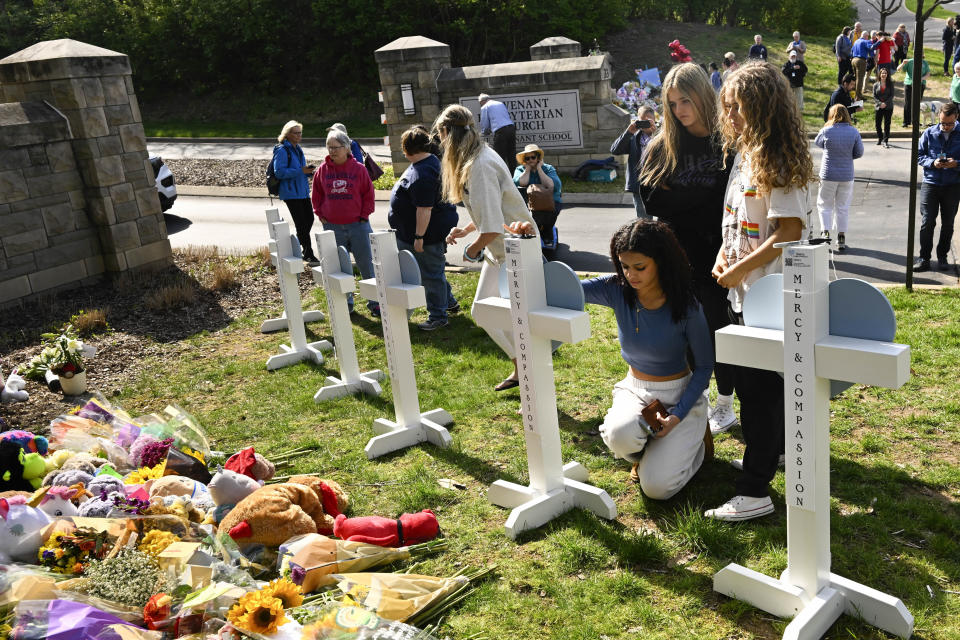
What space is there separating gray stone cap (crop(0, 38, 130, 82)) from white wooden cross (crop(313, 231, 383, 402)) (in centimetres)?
512

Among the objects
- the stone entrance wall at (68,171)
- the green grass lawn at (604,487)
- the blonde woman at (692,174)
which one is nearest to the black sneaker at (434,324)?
the green grass lawn at (604,487)

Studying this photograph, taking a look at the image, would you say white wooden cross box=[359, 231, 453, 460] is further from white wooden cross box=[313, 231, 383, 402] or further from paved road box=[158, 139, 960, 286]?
paved road box=[158, 139, 960, 286]

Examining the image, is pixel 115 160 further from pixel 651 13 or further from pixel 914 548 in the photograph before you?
pixel 651 13

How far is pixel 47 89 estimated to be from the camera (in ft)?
30.8

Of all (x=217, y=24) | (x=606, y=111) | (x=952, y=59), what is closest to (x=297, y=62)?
(x=217, y=24)

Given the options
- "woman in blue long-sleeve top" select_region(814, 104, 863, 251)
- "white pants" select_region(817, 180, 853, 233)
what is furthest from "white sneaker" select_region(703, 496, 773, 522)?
"white pants" select_region(817, 180, 853, 233)

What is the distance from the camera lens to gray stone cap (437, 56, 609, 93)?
14.6m

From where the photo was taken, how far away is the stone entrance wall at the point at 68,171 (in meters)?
8.91

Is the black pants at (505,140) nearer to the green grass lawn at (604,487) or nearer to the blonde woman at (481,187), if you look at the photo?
the green grass lawn at (604,487)

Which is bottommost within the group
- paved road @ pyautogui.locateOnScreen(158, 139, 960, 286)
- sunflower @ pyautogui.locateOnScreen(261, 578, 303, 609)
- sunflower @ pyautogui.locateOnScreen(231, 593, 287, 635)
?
paved road @ pyautogui.locateOnScreen(158, 139, 960, 286)

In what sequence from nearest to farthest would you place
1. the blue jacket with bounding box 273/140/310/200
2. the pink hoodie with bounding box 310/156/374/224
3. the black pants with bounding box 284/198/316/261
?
1. the pink hoodie with bounding box 310/156/374/224
2. the blue jacket with bounding box 273/140/310/200
3. the black pants with bounding box 284/198/316/261

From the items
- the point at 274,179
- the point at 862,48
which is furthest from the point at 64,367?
the point at 862,48

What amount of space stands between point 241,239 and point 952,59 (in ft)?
63.8

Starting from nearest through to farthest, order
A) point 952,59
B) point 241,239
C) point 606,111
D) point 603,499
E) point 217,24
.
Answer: point 603,499
point 241,239
point 606,111
point 952,59
point 217,24
